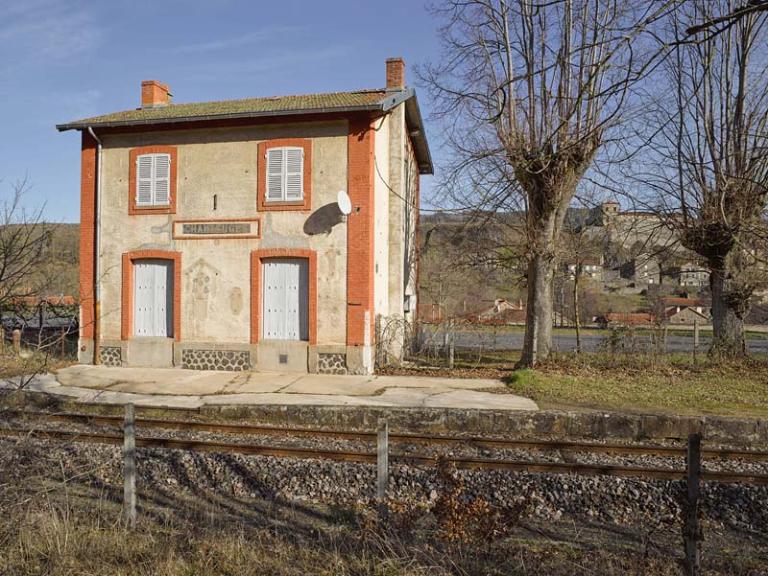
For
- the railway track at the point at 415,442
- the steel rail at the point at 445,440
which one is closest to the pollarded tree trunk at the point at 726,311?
the steel rail at the point at 445,440

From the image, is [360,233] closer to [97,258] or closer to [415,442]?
[415,442]

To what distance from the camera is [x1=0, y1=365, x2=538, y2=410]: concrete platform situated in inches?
420

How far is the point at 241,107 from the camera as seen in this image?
15.4 metres

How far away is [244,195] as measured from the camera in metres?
14.7

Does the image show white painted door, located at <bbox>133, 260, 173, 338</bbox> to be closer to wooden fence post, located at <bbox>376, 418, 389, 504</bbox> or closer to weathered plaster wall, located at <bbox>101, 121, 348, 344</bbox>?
weathered plaster wall, located at <bbox>101, 121, 348, 344</bbox>

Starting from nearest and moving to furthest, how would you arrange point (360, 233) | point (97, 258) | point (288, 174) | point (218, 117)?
1. point (360, 233)
2. point (218, 117)
3. point (288, 174)
4. point (97, 258)

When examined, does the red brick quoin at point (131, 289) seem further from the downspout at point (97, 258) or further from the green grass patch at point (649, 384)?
the green grass patch at point (649, 384)

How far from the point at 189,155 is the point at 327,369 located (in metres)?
6.63

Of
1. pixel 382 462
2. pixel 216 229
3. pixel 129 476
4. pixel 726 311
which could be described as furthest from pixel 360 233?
pixel 726 311

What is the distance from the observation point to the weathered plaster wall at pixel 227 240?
46.9ft

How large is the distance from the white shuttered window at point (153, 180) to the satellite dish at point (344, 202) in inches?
190

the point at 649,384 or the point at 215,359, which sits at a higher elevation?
the point at 215,359

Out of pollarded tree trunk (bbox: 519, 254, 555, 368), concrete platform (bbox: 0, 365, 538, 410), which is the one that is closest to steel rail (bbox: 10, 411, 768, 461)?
concrete platform (bbox: 0, 365, 538, 410)

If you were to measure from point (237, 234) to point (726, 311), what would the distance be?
13347 mm
